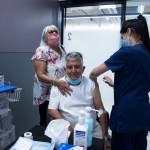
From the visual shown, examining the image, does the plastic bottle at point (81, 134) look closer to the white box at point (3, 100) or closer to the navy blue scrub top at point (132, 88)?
the navy blue scrub top at point (132, 88)

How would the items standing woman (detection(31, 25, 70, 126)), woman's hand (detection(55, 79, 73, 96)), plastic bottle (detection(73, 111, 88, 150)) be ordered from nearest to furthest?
plastic bottle (detection(73, 111, 88, 150)) < woman's hand (detection(55, 79, 73, 96)) < standing woman (detection(31, 25, 70, 126))

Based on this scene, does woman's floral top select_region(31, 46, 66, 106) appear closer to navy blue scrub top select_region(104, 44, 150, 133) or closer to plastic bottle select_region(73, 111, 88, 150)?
navy blue scrub top select_region(104, 44, 150, 133)

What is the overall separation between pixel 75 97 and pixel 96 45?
7.69 feet

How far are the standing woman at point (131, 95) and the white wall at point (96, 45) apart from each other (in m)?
2.23

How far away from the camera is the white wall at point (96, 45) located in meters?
3.59

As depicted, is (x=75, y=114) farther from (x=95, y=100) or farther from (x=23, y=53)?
(x=23, y=53)

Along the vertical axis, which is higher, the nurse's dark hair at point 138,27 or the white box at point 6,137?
the nurse's dark hair at point 138,27

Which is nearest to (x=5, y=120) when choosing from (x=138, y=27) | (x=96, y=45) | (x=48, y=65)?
(x=48, y=65)

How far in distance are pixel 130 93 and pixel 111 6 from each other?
2453 mm

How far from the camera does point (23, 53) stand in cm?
263

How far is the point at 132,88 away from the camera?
128 cm

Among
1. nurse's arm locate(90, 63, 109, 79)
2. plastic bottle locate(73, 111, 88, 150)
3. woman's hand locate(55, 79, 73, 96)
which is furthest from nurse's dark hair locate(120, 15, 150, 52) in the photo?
plastic bottle locate(73, 111, 88, 150)

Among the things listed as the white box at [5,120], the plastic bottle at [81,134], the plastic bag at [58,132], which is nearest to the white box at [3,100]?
the white box at [5,120]

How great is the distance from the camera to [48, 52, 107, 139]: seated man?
145 centimetres
